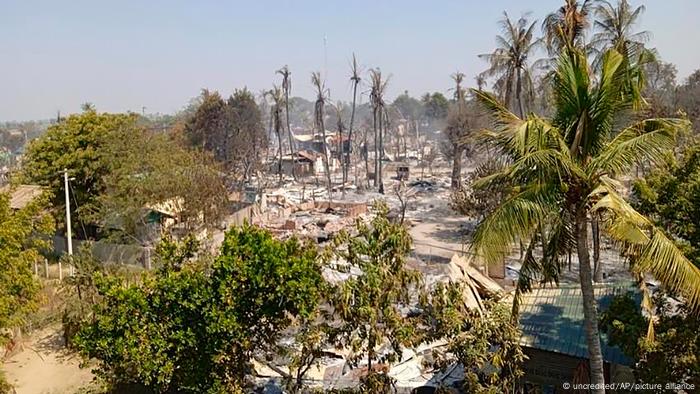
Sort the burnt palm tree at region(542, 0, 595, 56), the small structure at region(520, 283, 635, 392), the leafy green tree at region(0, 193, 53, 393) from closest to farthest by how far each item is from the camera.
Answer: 1. the small structure at region(520, 283, 635, 392)
2. the leafy green tree at region(0, 193, 53, 393)
3. the burnt palm tree at region(542, 0, 595, 56)

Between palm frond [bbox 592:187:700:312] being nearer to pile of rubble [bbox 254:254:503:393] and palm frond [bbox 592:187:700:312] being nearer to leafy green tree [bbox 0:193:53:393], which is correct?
pile of rubble [bbox 254:254:503:393]

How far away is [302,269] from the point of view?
26.6 feet

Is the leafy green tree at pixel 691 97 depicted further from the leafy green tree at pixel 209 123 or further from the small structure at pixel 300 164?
the small structure at pixel 300 164

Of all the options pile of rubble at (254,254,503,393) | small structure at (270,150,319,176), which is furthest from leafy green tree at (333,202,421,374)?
small structure at (270,150,319,176)

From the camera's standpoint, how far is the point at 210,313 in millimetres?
8000

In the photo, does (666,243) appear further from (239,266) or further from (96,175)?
(96,175)

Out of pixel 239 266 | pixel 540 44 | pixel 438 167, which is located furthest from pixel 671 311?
pixel 438 167

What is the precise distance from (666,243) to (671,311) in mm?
3498

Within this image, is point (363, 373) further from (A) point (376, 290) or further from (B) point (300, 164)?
(B) point (300, 164)

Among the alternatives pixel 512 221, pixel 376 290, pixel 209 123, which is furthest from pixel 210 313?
pixel 209 123

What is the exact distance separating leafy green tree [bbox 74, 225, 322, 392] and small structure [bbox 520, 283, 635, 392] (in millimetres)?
4568

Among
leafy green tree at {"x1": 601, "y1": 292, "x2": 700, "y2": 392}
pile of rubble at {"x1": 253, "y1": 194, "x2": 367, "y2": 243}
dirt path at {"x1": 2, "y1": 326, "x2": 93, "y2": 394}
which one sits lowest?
dirt path at {"x1": 2, "y1": 326, "x2": 93, "y2": 394}

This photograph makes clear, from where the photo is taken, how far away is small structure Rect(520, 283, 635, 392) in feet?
31.7

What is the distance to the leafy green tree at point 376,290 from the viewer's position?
25.4 ft
